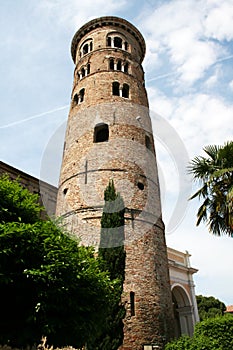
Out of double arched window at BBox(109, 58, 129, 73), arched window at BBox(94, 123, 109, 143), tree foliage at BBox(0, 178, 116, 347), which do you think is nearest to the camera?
tree foliage at BBox(0, 178, 116, 347)

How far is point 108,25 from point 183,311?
22.0 metres

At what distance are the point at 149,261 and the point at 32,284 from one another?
7.94 meters

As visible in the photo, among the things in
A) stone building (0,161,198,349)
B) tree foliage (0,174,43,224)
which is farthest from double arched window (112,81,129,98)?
tree foliage (0,174,43,224)

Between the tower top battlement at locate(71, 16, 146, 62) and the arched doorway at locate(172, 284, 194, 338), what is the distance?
18.6m

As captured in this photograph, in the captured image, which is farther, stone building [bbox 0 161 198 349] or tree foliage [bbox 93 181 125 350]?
stone building [bbox 0 161 198 349]

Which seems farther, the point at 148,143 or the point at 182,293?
the point at 182,293

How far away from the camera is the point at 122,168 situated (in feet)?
56.4

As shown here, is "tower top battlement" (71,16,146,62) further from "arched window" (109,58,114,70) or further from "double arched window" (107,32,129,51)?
"arched window" (109,58,114,70)

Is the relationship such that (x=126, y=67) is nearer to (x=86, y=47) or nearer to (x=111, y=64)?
(x=111, y=64)

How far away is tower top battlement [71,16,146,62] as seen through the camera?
24375 mm

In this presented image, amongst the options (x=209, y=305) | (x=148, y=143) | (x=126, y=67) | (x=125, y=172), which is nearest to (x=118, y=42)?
(x=126, y=67)

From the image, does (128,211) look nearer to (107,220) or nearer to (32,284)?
(107,220)

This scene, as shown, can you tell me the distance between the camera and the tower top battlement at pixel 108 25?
80.0 ft

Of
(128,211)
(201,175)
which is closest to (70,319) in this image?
(201,175)
